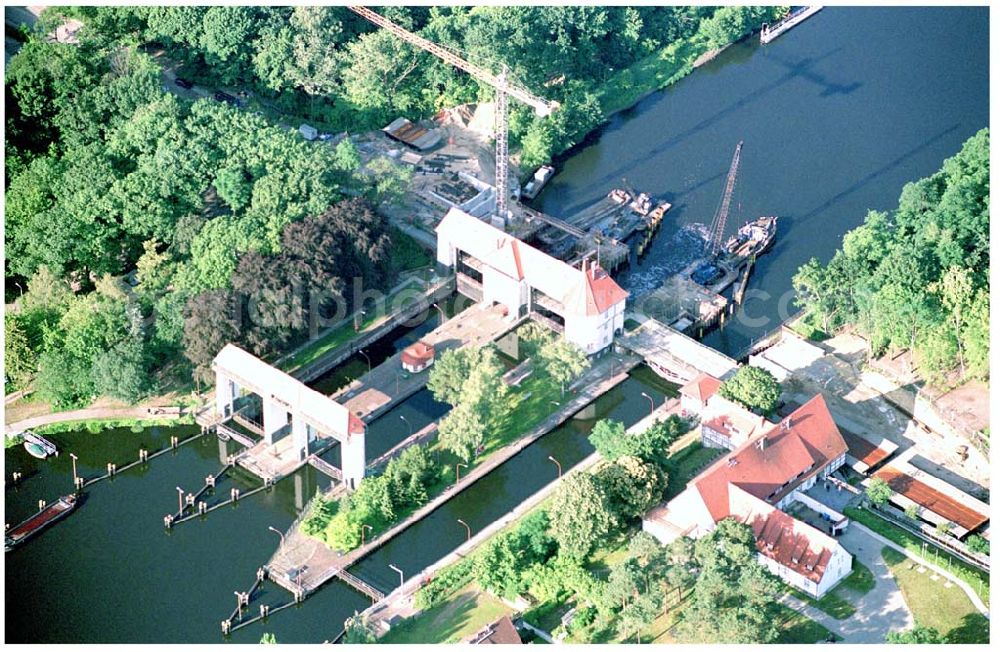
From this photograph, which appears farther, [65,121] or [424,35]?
[424,35]

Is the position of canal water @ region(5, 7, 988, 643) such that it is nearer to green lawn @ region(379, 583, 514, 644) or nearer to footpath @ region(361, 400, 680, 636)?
footpath @ region(361, 400, 680, 636)

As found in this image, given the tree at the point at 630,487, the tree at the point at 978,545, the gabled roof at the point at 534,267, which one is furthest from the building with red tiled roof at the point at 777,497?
the gabled roof at the point at 534,267

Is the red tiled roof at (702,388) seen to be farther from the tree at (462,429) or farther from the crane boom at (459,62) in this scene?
the crane boom at (459,62)

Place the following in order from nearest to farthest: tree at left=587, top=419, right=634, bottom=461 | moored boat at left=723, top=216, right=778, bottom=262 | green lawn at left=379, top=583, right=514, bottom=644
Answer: green lawn at left=379, top=583, right=514, bottom=644 < tree at left=587, top=419, right=634, bottom=461 < moored boat at left=723, top=216, right=778, bottom=262

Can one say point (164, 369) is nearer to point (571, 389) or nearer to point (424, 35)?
point (571, 389)

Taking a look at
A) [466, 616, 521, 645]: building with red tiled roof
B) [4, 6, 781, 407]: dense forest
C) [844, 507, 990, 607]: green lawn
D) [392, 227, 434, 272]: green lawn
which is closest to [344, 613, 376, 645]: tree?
[466, 616, 521, 645]: building with red tiled roof

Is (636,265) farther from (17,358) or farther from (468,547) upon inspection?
(17,358)

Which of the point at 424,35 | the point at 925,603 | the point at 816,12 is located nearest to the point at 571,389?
the point at 925,603
